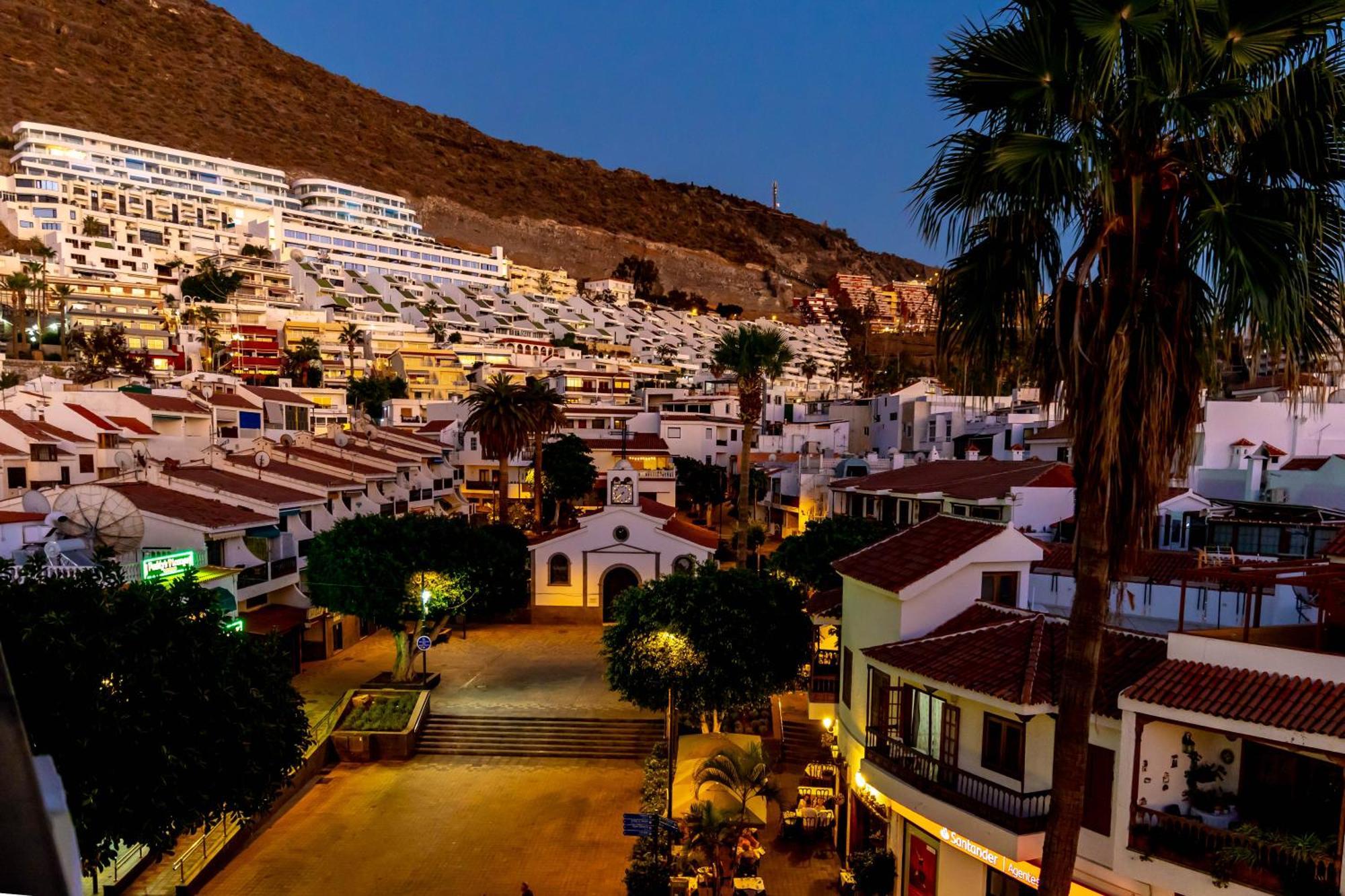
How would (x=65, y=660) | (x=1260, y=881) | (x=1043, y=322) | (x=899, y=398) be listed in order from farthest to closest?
1. (x=899, y=398)
2. (x=65, y=660)
3. (x=1260, y=881)
4. (x=1043, y=322)

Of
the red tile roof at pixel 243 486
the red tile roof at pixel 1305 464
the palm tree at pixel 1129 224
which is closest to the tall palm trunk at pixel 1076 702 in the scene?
the palm tree at pixel 1129 224

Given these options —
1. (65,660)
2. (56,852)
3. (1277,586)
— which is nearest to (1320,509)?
(1277,586)

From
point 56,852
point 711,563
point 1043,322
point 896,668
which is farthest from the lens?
point 711,563

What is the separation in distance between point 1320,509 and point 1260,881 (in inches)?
758

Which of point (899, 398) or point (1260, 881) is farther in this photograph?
point (899, 398)

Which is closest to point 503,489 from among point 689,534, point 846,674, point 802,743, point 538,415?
point 538,415

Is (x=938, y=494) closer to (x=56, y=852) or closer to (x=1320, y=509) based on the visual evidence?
(x=1320, y=509)

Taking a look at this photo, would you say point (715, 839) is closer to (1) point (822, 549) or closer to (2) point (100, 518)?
(1) point (822, 549)

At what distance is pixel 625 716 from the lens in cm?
2823

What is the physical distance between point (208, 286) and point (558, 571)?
10295 cm

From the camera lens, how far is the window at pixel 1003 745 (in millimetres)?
14180

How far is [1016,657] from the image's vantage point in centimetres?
1434

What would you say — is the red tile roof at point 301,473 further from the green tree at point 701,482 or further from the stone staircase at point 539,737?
the green tree at point 701,482

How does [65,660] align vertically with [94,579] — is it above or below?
below
